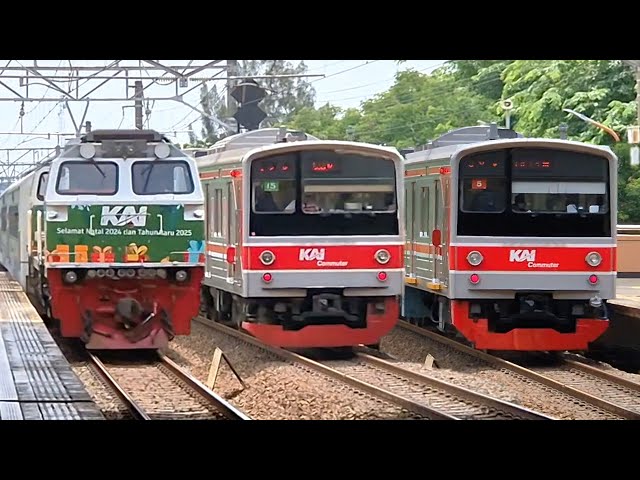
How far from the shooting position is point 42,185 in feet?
34.1

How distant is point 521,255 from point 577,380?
1.12m

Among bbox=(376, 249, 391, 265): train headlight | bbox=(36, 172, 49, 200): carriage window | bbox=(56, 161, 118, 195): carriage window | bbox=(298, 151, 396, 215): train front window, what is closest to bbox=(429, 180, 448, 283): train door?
bbox=(376, 249, 391, 265): train headlight

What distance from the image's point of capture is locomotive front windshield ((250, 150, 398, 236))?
9734 millimetres

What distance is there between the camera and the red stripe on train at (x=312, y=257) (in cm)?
979

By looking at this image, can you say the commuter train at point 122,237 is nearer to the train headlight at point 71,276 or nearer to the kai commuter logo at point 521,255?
the train headlight at point 71,276

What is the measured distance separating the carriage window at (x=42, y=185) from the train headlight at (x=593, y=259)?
437 cm

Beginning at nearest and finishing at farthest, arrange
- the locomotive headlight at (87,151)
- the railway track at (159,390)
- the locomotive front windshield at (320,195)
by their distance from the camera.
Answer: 1. the railway track at (159,390)
2. the locomotive front windshield at (320,195)
3. the locomotive headlight at (87,151)

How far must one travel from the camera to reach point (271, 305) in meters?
9.93

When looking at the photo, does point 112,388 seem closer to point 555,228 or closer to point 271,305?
point 271,305

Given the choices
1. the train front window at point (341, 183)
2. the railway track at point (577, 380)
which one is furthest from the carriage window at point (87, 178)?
the railway track at point (577, 380)

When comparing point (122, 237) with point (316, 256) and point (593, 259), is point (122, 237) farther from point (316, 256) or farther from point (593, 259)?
point (593, 259)
